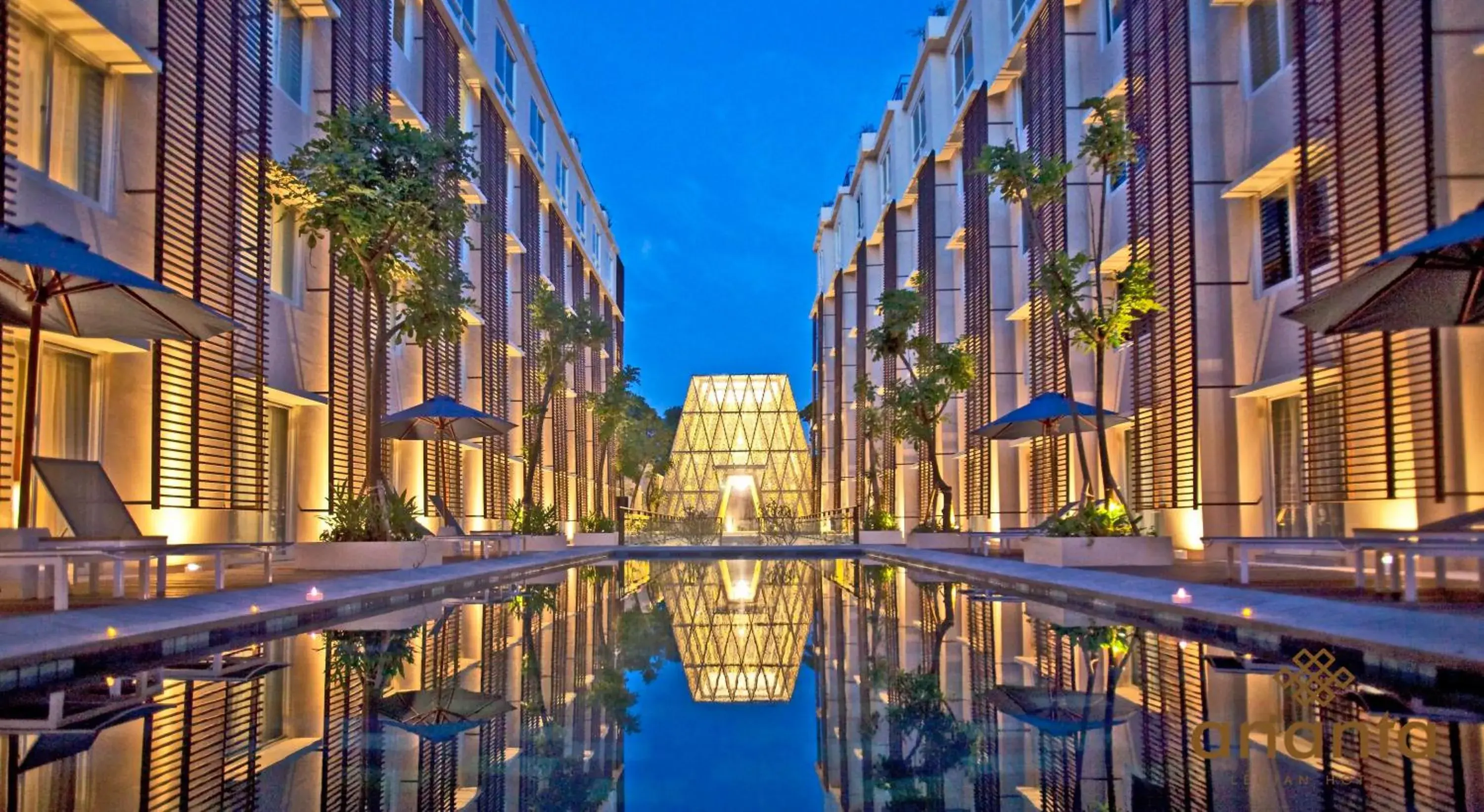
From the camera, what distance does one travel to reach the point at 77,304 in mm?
8625

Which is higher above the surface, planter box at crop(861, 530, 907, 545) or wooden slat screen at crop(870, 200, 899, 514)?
wooden slat screen at crop(870, 200, 899, 514)

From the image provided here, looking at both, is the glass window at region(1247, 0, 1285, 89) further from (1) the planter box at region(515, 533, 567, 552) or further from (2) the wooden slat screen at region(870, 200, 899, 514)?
(2) the wooden slat screen at region(870, 200, 899, 514)

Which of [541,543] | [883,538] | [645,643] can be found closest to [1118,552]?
[645,643]

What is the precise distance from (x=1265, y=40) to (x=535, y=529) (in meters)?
15.1

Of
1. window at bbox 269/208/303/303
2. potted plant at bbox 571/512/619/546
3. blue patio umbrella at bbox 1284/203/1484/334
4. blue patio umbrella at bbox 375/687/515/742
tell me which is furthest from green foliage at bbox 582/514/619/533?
blue patio umbrella at bbox 375/687/515/742

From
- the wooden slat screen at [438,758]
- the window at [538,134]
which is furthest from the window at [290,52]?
the window at [538,134]

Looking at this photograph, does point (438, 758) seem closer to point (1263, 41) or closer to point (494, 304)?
point (1263, 41)

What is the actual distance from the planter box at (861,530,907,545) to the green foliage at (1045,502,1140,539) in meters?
14.4

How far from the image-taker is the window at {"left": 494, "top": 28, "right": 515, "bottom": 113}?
27125 mm

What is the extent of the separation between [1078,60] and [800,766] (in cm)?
1875

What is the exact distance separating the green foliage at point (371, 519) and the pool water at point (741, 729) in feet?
18.8

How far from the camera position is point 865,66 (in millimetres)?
133125

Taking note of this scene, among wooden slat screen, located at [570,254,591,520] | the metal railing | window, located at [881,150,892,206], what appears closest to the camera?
the metal railing

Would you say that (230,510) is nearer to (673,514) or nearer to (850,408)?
(850,408)
